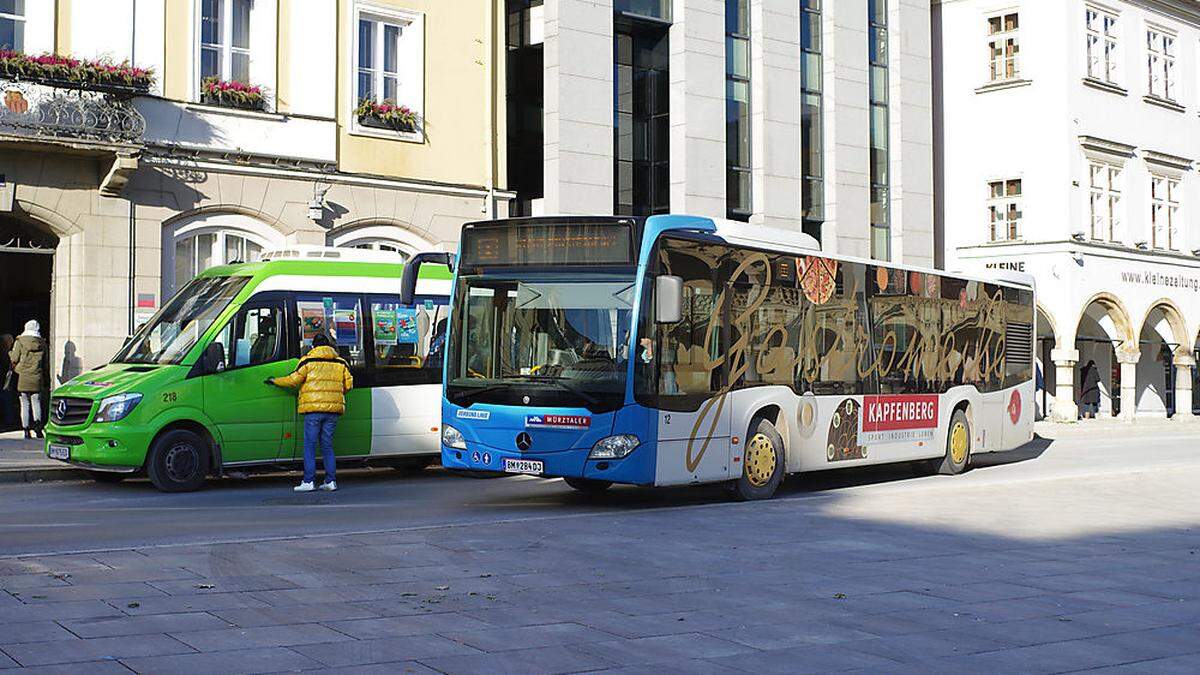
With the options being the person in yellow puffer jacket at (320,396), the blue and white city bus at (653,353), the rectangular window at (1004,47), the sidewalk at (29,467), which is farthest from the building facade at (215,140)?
the rectangular window at (1004,47)

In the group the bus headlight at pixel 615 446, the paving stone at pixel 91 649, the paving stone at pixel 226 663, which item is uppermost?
the bus headlight at pixel 615 446

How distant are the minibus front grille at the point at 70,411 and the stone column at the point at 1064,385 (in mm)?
29249

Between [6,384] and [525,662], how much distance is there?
17075 mm

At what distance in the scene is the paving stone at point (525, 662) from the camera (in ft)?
23.1

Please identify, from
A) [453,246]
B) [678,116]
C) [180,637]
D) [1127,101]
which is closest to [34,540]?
[180,637]

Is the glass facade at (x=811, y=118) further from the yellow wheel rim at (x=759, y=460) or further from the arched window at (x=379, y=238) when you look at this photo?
the yellow wheel rim at (x=759, y=460)

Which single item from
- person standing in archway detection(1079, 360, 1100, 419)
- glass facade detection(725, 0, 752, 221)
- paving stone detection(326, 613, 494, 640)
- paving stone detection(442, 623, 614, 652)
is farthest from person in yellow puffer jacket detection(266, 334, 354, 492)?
person standing in archway detection(1079, 360, 1100, 419)

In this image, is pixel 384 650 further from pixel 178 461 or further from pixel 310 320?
pixel 310 320

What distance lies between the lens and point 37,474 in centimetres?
1756

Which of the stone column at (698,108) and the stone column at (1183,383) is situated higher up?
the stone column at (698,108)

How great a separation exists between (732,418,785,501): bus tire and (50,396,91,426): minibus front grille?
7260mm

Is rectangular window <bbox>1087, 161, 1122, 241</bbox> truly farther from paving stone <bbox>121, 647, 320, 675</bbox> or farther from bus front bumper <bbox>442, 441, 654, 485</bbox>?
paving stone <bbox>121, 647, 320, 675</bbox>

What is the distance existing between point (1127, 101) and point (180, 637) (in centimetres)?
4015

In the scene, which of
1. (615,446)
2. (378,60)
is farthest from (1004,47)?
(615,446)
